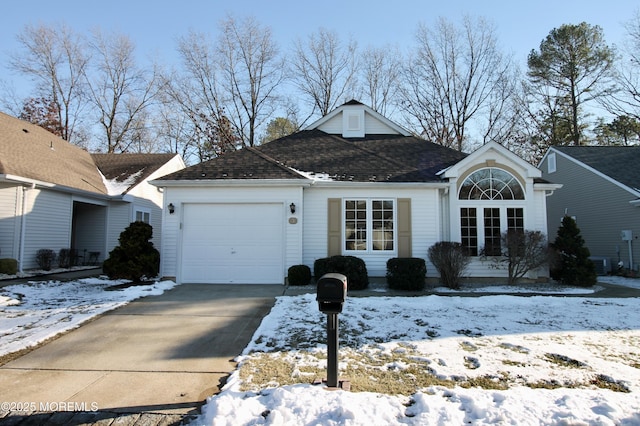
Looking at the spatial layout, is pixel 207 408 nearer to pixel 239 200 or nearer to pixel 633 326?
pixel 633 326

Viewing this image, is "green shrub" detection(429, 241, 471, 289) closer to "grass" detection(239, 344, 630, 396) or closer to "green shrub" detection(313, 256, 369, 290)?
"green shrub" detection(313, 256, 369, 290)

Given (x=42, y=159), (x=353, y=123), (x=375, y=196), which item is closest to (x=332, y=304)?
(x=375, y=196)

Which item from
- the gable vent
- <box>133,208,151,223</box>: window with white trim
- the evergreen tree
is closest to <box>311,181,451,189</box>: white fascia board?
the evergreen tree

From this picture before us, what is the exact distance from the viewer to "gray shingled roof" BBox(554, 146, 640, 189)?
579 inches

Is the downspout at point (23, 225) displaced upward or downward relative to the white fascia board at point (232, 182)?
downward

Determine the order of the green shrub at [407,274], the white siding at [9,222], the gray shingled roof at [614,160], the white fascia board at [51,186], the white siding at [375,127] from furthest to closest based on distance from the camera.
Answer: the gray shingled roof at [614,160]
the white siding at [375,127]
the white siding at [9,222]
the white fascia board at [51,186]
the green shrub at [407,274]

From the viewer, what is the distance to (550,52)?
78.6 ft

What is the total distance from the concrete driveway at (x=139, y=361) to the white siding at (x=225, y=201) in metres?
3.05

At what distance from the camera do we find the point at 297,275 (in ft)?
31.5

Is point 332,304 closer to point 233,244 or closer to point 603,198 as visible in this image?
point 233,244

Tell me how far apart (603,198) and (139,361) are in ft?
59.1

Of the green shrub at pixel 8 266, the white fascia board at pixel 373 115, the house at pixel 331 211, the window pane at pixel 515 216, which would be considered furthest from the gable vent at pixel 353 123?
the green shrub at pixel 8 266

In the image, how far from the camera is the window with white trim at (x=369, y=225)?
34.7 ft

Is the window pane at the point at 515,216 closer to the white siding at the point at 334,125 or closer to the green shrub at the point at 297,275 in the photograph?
the green shrub at the point at 297,275
